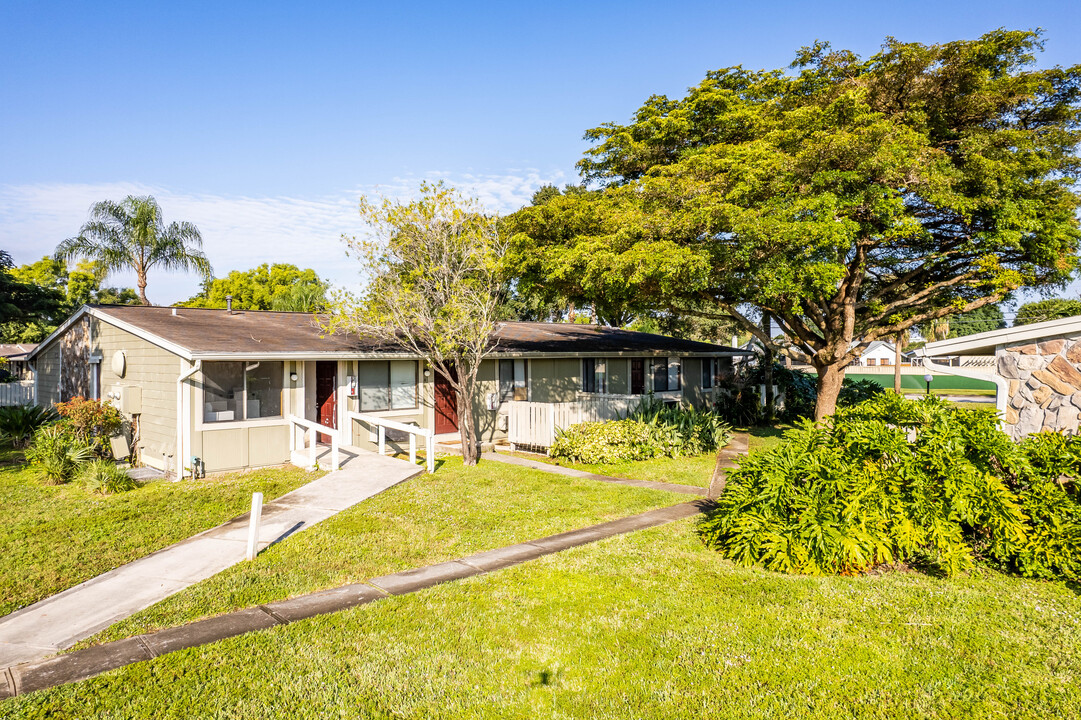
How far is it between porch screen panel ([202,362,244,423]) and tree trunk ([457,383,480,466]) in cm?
454

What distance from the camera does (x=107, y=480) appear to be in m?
11.5

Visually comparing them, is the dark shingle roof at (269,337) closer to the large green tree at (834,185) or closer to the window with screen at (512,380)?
the window with screen at (512,380)

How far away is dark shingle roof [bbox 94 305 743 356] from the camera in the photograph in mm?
12683

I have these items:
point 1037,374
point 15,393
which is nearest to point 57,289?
point 15,393

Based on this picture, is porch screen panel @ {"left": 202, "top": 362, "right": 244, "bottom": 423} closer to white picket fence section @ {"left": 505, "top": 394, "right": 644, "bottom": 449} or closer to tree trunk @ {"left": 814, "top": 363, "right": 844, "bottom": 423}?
white picket fence section @ {"left": 505, "top": 394, "right": 644, "bottom": 449}

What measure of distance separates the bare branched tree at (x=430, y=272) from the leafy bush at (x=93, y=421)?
5.29 meters

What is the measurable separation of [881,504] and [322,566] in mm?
6502

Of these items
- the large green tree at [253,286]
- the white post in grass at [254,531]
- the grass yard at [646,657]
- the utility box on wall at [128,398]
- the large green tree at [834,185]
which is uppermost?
the large green tree at [253,286]

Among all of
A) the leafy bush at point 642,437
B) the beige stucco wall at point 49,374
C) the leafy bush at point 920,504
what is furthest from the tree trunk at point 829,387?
the beige stucco wall at point 49,374

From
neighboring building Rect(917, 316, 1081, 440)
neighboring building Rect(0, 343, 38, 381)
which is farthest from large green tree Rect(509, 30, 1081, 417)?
neighboring building Rect(0, 343, 38, 381)

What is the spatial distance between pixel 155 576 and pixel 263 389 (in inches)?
261

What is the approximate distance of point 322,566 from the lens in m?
7.52

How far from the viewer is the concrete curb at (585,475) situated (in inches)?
472

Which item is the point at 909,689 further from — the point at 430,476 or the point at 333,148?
the point at 333,148
